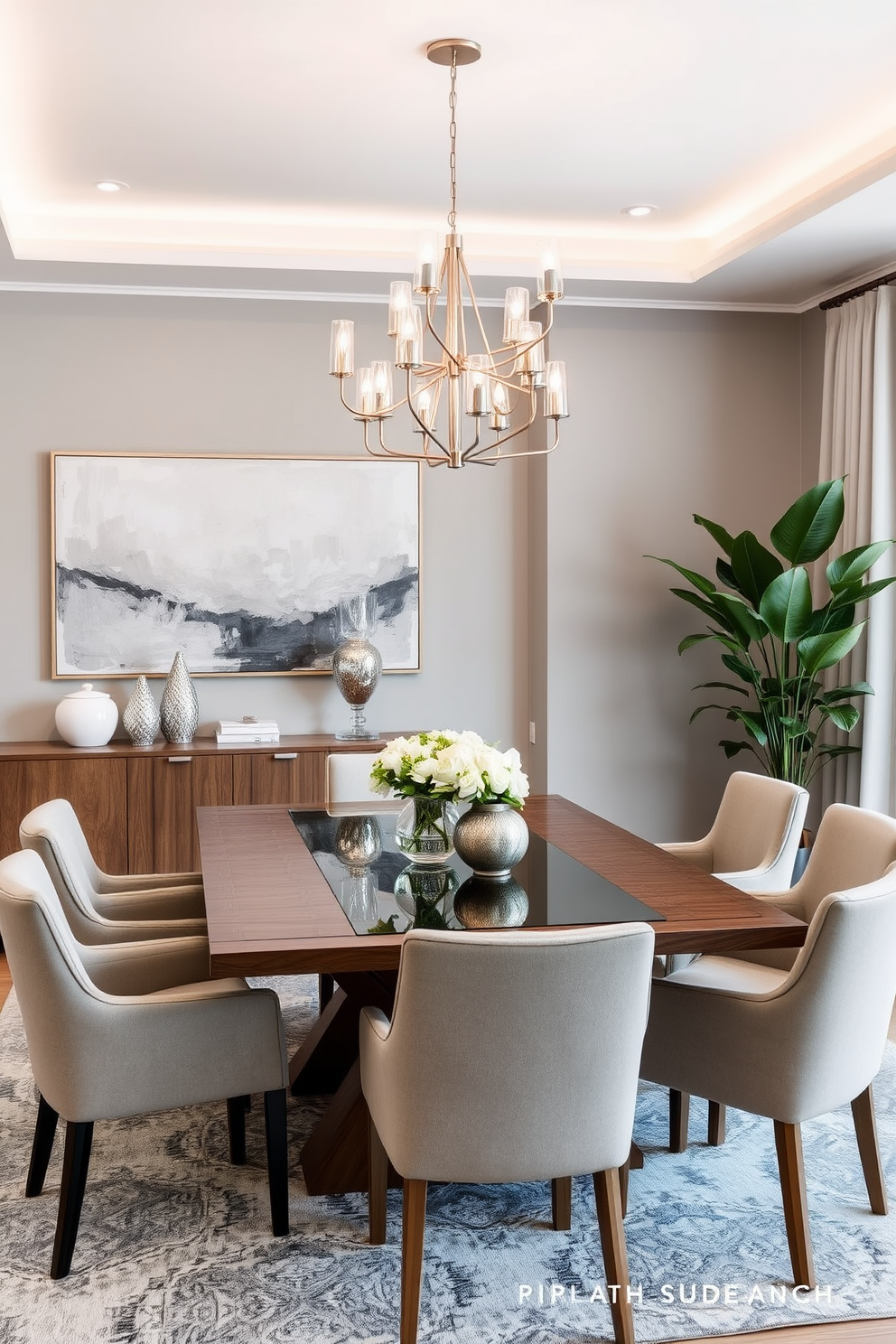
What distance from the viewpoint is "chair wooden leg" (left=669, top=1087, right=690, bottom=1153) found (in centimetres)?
291

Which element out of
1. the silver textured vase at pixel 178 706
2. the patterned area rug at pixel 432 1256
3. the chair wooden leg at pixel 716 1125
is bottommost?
the patterned area rug at pixel 432 1256

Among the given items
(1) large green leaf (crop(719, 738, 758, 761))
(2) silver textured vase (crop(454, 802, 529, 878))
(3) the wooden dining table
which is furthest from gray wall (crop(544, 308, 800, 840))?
(2) silver textured vase (crop(454, 802, 529, 878))

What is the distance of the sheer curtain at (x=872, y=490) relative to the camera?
4453mm

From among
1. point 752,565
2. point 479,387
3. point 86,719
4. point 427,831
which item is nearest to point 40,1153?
point 427,831

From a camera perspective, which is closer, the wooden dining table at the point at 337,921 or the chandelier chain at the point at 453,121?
the wooden dining table at the point at 337,921

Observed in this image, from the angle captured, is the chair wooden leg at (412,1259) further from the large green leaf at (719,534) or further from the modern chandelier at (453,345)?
the large green leaf at (719,534)

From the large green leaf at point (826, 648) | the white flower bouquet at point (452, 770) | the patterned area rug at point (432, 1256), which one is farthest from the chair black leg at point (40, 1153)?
the large green leaf at point (826, 648)

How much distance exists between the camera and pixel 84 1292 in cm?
229

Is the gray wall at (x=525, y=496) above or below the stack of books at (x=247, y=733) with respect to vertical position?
above

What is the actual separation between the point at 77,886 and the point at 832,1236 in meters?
1.88

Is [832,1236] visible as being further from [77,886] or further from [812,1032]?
[77,886]

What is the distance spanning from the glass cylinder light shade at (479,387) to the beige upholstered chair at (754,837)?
52.2 inches

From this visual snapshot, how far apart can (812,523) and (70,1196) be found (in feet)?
10.9

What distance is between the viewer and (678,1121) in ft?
9.54
